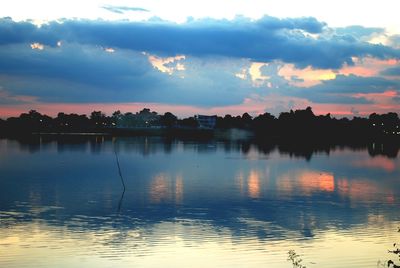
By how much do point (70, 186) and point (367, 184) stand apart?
104 ft

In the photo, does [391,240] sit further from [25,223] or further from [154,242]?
[25,223]

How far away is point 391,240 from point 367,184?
3208 cm

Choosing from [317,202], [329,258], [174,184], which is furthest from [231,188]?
[329,258]

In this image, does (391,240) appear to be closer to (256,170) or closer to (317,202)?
(317,202)

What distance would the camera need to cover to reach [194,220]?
36.5 meters

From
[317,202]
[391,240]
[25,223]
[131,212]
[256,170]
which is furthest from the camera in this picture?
[256,170]

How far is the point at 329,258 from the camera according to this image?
1065 inches

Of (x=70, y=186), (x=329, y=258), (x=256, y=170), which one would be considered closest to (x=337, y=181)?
(x=256, y=170)

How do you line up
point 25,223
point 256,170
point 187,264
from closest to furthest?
point 187,264 → point 25,223 → point 256,170

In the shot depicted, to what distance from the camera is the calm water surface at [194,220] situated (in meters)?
26.9

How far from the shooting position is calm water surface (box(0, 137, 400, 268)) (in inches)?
1061

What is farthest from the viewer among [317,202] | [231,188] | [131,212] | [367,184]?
[367,184]

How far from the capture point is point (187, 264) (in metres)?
25.8

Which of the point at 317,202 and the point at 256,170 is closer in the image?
the point at 317,202
